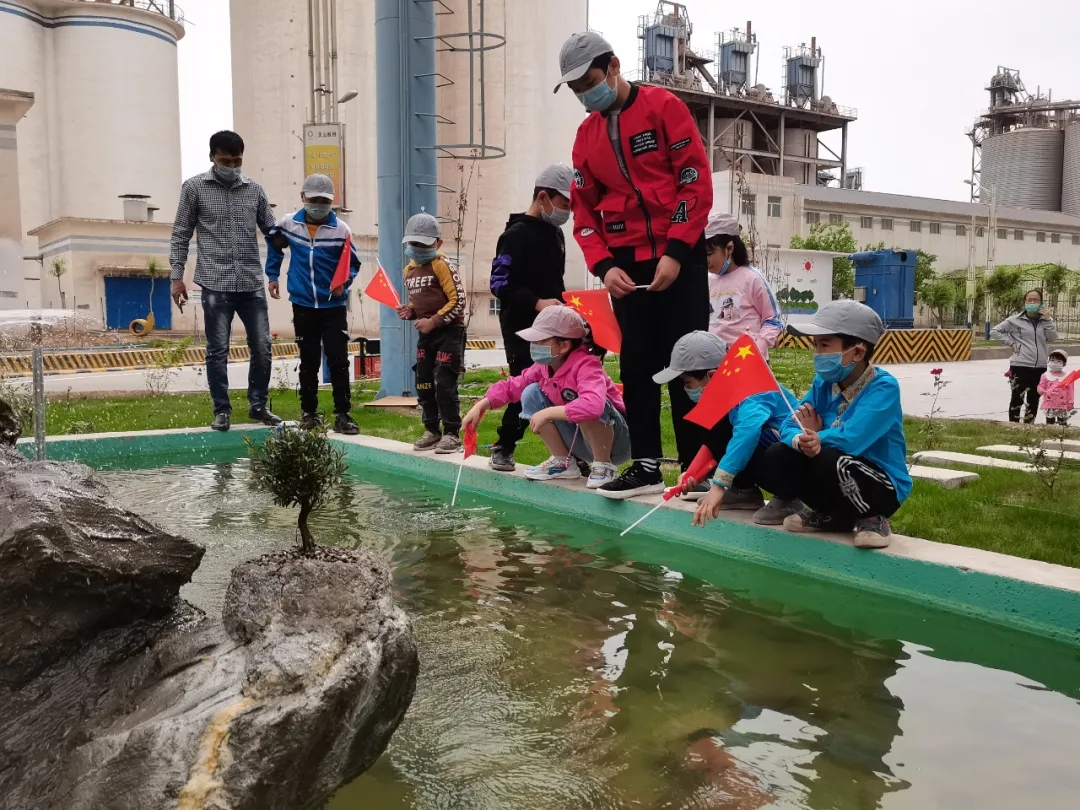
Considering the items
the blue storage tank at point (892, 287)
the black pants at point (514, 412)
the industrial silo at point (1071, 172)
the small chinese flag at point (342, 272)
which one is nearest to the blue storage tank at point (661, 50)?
the industrial silo at point (1071, 172)

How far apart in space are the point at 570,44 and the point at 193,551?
10.3 ft

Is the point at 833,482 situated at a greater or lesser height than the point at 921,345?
lesser

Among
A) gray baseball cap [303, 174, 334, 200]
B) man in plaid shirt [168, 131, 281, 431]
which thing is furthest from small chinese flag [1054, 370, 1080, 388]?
man in plaid shirt [168, 131, 281, 431]

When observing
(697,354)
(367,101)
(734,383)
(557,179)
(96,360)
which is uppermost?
(367,101)

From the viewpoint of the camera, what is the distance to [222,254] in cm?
776

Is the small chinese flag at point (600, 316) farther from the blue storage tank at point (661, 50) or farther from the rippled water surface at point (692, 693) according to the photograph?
the blue storage tank at point (661, 50)

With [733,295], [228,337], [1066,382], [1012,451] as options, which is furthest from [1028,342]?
[228,337]

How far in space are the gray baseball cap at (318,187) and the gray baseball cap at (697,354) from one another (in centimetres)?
429

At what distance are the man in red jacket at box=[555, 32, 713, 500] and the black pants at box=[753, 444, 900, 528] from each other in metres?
0.94

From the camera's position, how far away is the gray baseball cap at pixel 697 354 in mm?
4305

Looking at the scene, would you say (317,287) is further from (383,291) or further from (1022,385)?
(1022,385)

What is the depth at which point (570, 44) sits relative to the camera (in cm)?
462

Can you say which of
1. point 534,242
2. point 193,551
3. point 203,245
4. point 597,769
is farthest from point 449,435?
point 597,769

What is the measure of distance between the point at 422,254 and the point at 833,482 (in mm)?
4017
